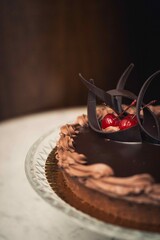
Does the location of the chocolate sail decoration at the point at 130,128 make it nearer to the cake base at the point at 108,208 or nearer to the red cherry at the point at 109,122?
the red cherry at the point at 109,122

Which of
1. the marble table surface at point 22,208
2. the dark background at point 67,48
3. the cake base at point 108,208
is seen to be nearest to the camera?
the cake base at point 108,208

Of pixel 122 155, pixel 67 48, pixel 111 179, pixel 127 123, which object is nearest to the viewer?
pixel 111 179

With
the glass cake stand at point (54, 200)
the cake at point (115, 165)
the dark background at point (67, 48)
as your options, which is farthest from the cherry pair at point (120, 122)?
the dark background at point (67, 48)

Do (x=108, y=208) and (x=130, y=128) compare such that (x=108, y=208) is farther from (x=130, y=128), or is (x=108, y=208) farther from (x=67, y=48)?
(x=67, y=48)

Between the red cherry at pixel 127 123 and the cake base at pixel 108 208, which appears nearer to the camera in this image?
the cake base at pixel 108 208

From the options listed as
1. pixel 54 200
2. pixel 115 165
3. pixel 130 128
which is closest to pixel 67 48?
pixel 130 128

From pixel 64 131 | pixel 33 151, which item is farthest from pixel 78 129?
pixel 33 151
